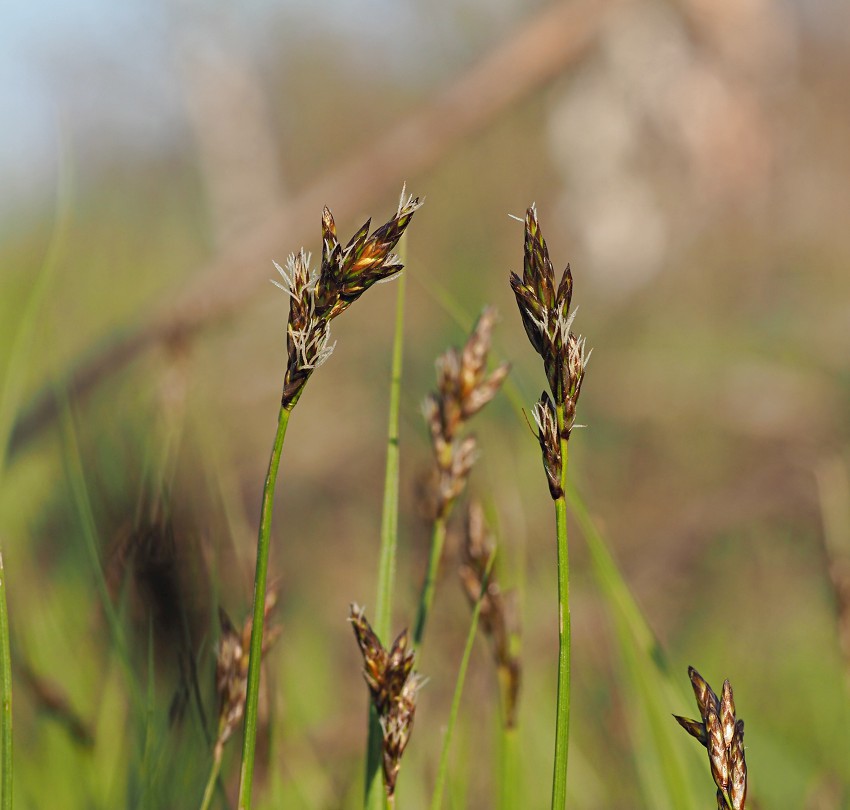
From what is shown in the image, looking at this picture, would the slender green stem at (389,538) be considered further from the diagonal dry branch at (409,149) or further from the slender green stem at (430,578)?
the diagonal dry branch at (409,149)

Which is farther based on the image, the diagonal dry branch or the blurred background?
the diagonal dry branch

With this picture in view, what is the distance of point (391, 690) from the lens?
477mm

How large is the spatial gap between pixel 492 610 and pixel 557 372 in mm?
331

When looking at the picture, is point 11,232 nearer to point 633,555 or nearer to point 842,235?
point 633,555

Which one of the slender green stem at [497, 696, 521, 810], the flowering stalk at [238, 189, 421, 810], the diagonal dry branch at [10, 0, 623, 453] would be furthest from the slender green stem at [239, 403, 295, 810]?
the diagonal dry branch at [10, 0, 623, 453]

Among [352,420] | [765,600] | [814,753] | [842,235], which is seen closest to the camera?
[814,753]

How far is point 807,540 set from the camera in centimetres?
217

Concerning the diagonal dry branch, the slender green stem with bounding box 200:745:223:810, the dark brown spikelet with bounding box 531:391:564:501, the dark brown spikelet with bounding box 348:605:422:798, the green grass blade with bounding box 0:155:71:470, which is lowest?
the slender green stem with bounding box 200:745:223:810

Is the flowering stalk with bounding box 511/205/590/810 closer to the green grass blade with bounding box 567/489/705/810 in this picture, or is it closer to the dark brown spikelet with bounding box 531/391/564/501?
the dark brown spikelet with bounding box 531/391/564/501

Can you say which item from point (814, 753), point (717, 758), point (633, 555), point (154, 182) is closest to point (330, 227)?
point (717, 758)

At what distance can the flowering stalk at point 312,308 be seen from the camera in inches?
15.4

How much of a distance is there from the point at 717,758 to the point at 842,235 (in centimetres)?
439

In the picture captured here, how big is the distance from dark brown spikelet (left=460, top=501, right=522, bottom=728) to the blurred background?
0.62ft

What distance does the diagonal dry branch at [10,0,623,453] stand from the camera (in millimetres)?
2027
